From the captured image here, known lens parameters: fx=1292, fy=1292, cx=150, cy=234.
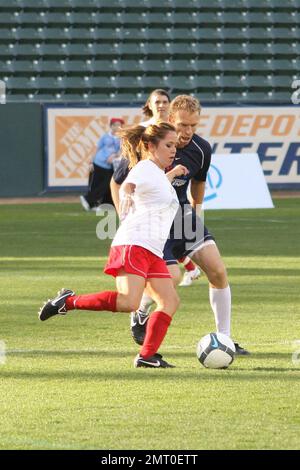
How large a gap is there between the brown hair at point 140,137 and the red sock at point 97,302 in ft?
2.98

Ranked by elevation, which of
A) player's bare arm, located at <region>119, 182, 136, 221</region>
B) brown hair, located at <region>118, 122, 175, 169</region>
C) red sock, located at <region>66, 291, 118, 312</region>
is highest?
brown hair, located at <region>118, 122, 175, 169</region>

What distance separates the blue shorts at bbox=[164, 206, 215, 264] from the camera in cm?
927

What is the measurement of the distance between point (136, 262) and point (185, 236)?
101 cm

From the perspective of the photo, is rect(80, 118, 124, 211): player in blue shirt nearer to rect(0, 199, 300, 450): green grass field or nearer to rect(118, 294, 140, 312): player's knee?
rect(0, 199, 300, 450): green grass field

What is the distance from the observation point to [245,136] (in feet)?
94.2

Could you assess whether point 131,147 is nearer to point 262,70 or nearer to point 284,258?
point 284,258

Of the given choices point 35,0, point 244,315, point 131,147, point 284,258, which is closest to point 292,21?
point 35,0

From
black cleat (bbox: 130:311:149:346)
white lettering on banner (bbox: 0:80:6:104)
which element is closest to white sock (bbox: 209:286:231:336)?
black cleat (bbox: 130:311:149:346)

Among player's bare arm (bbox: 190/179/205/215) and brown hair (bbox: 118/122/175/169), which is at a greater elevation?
brown hair (bbox: 118/122/175/169)

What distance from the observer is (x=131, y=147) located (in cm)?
866

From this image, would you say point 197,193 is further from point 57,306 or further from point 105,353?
point 57,306

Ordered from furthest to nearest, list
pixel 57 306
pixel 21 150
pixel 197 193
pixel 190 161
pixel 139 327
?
pixel 21 150
pixel 197 193
pixel 139 327
pixel 190 161
pixel 57 306

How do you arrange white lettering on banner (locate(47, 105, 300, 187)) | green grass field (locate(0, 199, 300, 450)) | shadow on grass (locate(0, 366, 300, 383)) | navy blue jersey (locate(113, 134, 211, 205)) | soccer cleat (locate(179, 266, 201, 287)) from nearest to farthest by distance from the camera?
green grass field (locate(0, 199, 300, 450)) < shadow on grass (locate(0, 366, 300, 383)) < navy blue jersey (locate(113, 134, 211, 205)) < soccer cleat (locate(179, 266, 201, 287)) < white lettering on banner (locate(47, 105, 300, 187))

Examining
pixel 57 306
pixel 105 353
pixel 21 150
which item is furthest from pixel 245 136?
pixel 57 306
